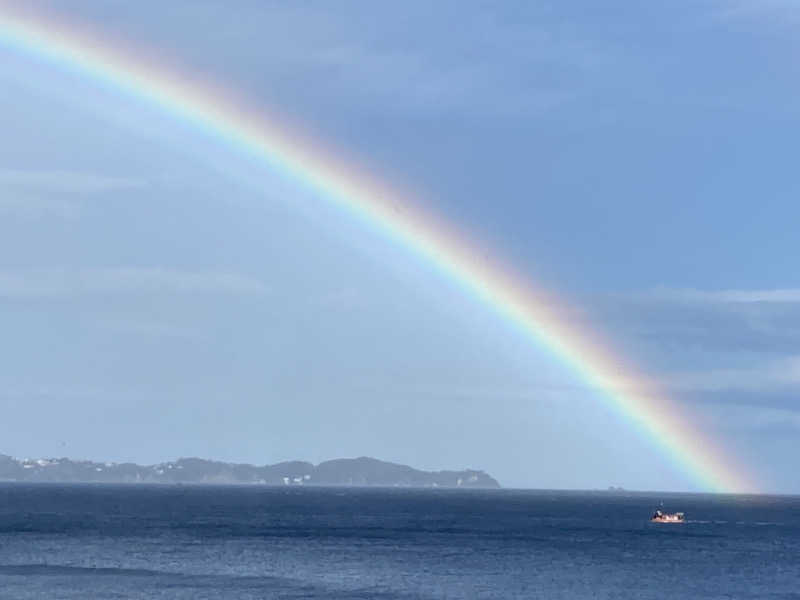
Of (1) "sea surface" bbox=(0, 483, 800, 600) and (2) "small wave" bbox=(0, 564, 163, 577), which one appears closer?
(1) "sea surface" bbox=(0, 483, 800, 600)

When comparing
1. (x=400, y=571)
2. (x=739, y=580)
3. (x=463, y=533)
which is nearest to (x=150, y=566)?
(x=400, y=571)

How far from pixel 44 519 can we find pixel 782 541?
112 metres

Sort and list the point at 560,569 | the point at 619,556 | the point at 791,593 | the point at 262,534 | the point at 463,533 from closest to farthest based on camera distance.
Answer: the point at 791,593 < the point at 560,569 < the point at 619,556 < the point at 262,534 < the point at 463,533

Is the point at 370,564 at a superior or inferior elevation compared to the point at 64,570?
superior

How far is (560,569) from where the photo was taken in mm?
123688

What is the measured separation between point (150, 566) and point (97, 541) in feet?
114

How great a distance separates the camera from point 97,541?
145m

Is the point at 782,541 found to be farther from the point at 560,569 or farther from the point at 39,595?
the point at 39,595

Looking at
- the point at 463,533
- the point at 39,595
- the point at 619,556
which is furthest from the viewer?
the point at 463,533

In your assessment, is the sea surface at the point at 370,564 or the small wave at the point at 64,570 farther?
the small wave at the point at 64,570

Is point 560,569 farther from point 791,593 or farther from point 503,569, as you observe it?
point 791,593

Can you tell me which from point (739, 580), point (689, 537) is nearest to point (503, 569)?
point (739, 580)

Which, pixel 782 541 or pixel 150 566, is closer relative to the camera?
pixel 150 566

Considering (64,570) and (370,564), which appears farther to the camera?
(370,564)
